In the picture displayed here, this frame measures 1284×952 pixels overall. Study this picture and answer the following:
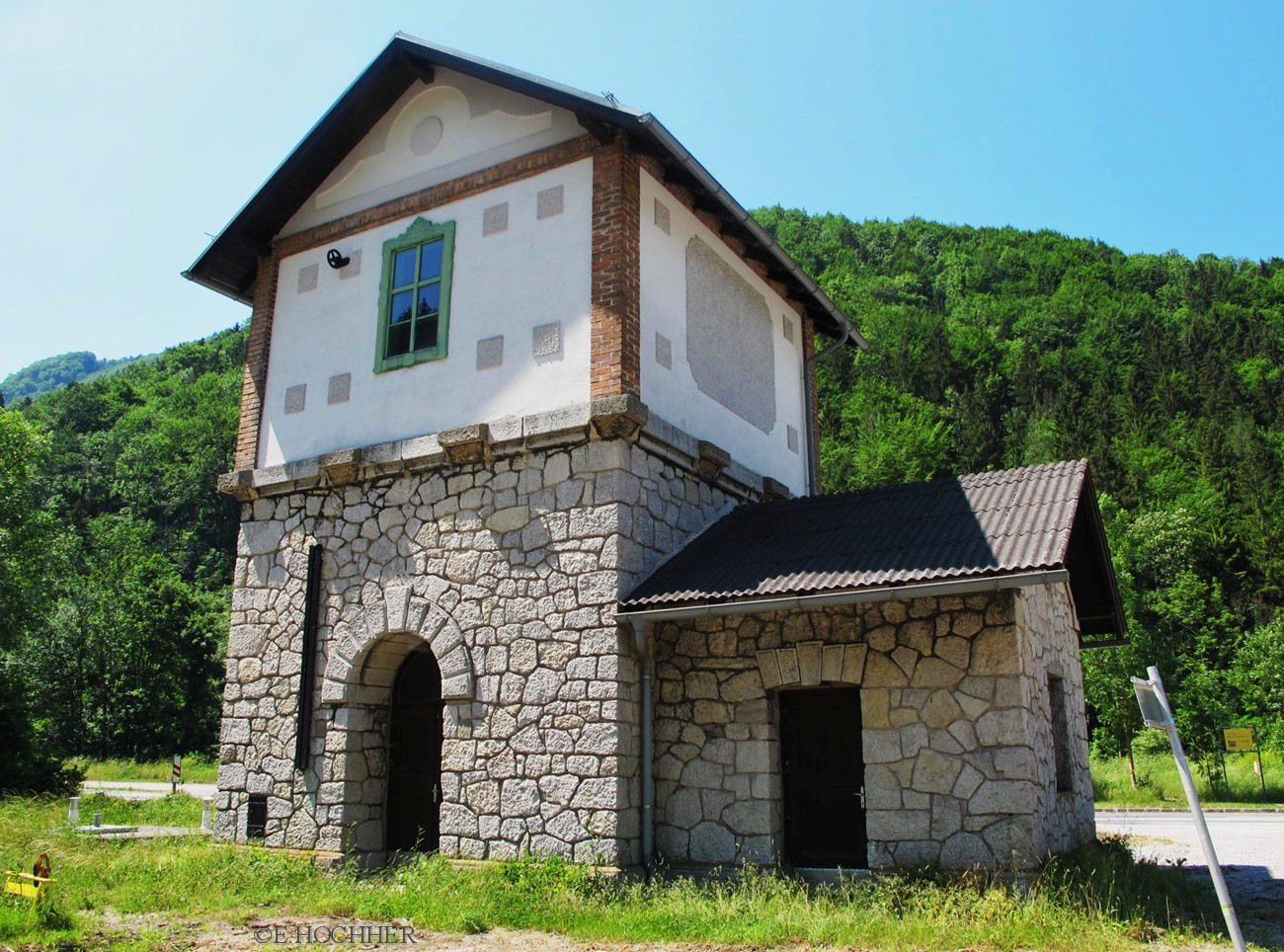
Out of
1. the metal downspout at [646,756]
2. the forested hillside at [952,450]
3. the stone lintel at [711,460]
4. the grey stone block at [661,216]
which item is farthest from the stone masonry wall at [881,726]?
the forested hillside at [952,450]

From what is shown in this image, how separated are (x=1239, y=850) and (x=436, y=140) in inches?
538

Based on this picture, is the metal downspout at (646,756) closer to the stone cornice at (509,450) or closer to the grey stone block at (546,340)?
the stone cornice at (509,450)

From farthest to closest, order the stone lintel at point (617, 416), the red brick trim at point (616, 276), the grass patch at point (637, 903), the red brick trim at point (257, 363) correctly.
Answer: the red brick trim at point (257, 363)
the red brick trim at point (616, 276)
the stone lintel at point (617, 416)
the grass patch at point (637, 903)

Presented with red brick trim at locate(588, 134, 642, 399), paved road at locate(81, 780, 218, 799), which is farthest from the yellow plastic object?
paved road at locate(81, 780, 218, 799)

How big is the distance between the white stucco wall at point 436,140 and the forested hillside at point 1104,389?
1291 inches

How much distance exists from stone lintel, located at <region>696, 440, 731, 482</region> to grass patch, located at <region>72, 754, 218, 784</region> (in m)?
26.7

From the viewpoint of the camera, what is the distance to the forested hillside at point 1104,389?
49.4 m

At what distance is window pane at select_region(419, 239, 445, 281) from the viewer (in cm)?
1122

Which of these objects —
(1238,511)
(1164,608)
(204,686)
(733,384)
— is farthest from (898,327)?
(733,384)

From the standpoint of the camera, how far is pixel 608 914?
25.6 feet

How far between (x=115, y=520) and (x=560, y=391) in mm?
63740

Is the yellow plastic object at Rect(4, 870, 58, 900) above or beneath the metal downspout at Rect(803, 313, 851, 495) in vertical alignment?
beneath

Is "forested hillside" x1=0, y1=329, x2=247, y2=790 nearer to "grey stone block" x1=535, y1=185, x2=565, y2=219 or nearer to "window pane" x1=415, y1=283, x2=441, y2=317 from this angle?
"window pane" x1=415, y1=283, x2=441, y2=317

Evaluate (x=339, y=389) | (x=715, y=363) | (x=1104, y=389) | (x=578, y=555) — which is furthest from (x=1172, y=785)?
(x=1104, y=389)
